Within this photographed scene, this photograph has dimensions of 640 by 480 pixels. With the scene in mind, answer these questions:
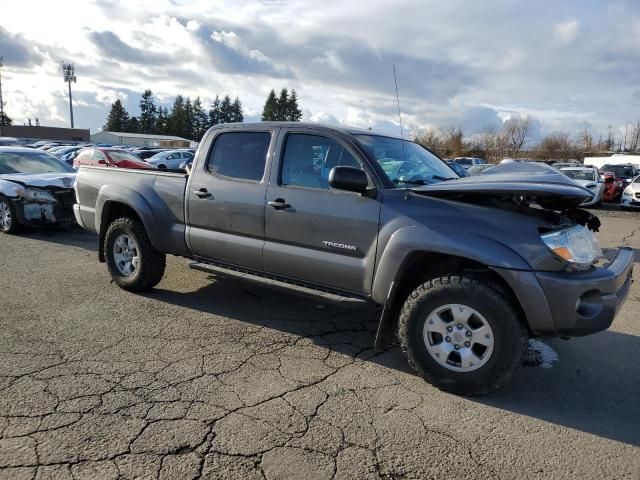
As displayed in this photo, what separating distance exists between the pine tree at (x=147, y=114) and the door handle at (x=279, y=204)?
114 m

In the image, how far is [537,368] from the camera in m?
4.01

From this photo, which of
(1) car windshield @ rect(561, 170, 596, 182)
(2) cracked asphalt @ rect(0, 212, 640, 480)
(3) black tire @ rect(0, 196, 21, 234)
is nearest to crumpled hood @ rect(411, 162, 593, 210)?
(2) cracked asphalt @ rect(0, 212, 640, 480)

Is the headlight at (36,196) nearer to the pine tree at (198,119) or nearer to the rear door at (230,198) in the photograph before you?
the rear door at (230,198)

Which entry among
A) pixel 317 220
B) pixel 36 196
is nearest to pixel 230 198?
pixel 317 220

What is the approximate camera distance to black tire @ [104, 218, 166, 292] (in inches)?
214

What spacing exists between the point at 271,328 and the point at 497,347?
213 cm

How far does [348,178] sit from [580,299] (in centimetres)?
174

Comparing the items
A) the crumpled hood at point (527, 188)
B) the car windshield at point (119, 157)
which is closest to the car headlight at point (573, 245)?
the crumpled hood at point (527, 188)

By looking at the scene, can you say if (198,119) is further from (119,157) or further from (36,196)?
(36,196)

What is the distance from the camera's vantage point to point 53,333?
4.40 m

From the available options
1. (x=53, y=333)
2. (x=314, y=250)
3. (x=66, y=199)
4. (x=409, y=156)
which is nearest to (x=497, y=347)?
(x=314, y=250)

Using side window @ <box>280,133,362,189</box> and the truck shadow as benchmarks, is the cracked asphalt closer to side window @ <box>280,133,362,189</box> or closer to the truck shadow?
the truck shadow

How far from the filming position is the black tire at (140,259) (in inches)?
214

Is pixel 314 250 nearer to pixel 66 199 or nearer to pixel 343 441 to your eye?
pixel 343 441
